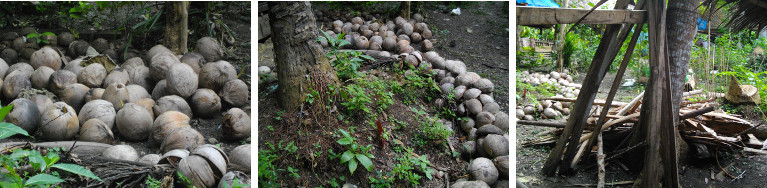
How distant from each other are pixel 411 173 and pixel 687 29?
1.30 m

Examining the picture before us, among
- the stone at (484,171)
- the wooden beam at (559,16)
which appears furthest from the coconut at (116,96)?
the wooden beam at (559,16)

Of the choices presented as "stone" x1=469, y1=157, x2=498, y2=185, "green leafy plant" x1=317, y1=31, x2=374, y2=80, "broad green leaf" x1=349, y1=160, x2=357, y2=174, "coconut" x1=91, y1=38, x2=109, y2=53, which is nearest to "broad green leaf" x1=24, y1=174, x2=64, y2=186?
"broad green leaf" x1=349, y1=160, x2=357, y2=174

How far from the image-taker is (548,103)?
361 centimetres

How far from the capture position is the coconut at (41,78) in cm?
Answer: 204

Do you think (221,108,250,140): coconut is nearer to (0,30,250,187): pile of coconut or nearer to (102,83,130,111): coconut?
(0,30,250,187): pile of coconut

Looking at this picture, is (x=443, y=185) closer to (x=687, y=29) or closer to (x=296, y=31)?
(x=296, y=31)

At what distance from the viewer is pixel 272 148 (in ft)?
5.95

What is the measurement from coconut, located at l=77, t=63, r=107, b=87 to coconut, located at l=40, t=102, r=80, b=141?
0.89ft

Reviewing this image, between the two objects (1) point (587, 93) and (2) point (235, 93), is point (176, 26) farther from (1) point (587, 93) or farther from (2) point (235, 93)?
(1) point (587, 93)

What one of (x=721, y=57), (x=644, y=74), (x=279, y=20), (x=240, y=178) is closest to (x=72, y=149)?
(x=240, y=178)

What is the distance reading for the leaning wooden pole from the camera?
6.95 ft

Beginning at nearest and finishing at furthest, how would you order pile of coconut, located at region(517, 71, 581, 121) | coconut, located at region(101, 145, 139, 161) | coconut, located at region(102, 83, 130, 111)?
coconut, located at region(101, 145, 139, 161) < coconut, located at region(102, 83, 130, 111) < pile of coconut, located at region(517, 71, 581, 121)

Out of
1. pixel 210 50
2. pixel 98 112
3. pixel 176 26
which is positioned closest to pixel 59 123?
pixel 98 112

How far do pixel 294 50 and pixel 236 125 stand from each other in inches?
14.7
